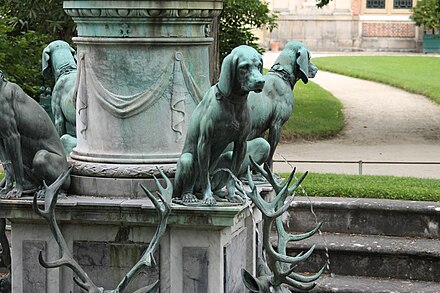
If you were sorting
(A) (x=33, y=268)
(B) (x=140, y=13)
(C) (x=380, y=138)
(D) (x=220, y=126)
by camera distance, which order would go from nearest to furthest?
(D) (x=220, y=126) < (B) (x=140, y=13) < (A) (x=33, y=268) < (C) (x=380, y=138)

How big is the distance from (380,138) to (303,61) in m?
13.3

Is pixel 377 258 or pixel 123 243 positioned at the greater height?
pixel 123 243

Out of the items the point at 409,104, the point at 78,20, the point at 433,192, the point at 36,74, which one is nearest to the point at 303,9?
the point at 409,104

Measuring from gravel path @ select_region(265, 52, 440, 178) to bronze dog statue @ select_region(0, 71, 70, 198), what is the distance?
9009mm

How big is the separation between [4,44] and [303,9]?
43.9 metres

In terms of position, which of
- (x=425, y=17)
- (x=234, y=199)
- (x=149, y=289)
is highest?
(x=234, y=199)

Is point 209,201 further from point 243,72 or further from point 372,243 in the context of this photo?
point 372,243

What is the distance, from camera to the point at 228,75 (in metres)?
6.73

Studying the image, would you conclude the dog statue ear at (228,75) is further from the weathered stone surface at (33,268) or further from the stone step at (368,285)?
the stone step at (368,285)

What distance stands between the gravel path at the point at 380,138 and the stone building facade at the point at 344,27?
2570cm

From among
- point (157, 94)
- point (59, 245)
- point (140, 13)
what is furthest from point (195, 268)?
point (140, 13)

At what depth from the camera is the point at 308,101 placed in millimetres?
28062

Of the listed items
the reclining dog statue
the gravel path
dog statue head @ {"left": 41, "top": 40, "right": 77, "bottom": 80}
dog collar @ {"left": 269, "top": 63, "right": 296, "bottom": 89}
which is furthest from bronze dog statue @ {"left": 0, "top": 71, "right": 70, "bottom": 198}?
the gravel path

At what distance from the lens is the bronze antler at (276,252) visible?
6.91m
